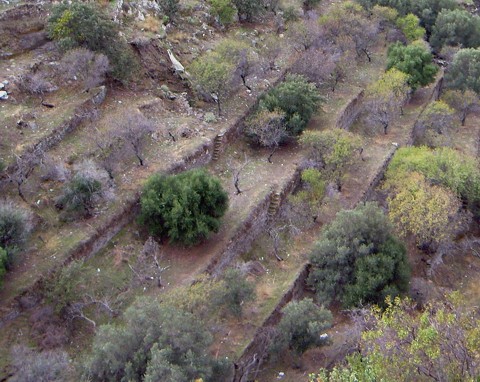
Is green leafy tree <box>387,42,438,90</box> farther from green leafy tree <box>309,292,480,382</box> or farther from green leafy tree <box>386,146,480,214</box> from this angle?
green leafy tree <box>309,292,480,382</box>

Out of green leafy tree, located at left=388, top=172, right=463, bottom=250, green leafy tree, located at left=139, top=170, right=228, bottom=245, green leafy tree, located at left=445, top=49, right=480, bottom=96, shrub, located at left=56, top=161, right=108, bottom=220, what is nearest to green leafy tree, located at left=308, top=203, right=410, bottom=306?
green leafy tree, located at left=388, top=172, right=463, bottom=250

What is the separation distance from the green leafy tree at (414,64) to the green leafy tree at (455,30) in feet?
32.5

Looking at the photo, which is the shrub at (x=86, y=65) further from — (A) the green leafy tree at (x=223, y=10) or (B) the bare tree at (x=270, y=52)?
(A) the green leafy tree at (x=223, y=10)

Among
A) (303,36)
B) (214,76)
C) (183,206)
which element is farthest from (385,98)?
(183,206)

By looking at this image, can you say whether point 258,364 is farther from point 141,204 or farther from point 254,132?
point 254,132

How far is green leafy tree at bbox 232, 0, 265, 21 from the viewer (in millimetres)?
49844

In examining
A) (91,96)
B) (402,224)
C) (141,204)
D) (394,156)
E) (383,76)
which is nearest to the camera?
(141,204)

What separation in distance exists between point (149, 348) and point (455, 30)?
1971 inches

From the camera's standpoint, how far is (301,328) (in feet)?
85.9

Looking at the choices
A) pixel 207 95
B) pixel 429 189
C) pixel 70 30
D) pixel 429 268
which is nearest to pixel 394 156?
pixel 429 189

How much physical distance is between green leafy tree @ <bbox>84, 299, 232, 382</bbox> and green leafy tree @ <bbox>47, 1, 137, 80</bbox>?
2024 centimetres

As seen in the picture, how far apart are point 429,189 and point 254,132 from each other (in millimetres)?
12006

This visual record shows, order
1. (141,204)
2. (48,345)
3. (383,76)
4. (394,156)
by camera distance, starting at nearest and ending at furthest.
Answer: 1. (48,345)
2. (141,204)
3. (394,156)
4. (383,76)

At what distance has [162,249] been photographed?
1208 inches
